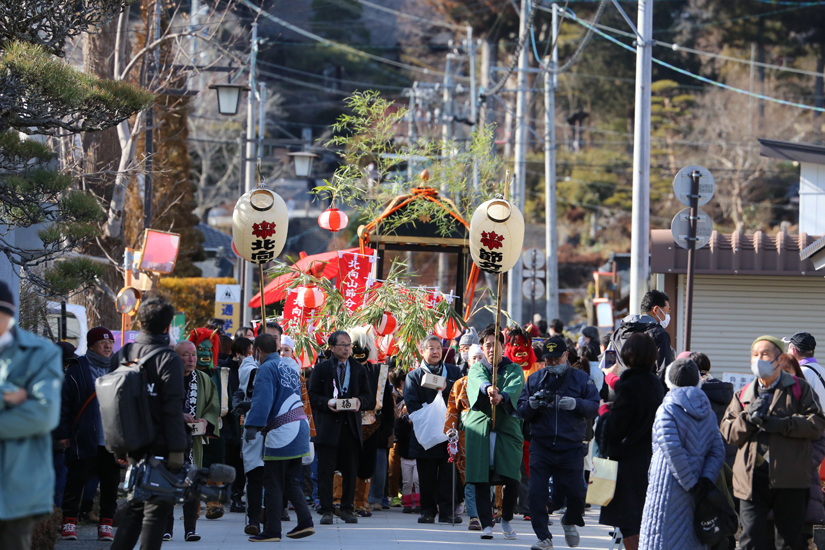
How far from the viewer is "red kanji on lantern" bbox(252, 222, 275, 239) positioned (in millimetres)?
10133

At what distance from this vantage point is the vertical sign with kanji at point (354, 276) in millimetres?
13000

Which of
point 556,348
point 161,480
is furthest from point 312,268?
point 161,480

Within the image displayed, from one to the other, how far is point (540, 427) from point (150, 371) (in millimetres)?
3569

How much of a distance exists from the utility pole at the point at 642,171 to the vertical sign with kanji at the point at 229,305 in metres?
9.08

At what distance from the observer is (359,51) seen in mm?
48219

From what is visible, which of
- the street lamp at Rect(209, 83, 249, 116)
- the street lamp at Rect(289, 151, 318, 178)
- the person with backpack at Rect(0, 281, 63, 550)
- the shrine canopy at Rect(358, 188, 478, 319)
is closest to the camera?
the person with backpack at Rect(0, 281, 63, 550)

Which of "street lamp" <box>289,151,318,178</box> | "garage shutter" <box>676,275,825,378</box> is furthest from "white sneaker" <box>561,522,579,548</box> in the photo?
"street lamp" <box>289,151,318,178</box>

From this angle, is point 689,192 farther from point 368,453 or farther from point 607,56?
point 607,56

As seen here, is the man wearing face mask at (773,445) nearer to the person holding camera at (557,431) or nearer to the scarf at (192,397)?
the person holding camera at (557,431)

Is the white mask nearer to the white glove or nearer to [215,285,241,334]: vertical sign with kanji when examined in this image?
the white glove

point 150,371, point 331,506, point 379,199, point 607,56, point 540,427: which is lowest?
point 331,506

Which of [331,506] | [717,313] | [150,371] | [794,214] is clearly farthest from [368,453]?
[794,214]

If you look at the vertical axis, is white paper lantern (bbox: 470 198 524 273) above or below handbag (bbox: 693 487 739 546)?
above

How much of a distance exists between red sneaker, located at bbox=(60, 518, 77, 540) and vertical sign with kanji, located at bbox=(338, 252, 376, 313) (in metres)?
5.39
